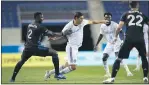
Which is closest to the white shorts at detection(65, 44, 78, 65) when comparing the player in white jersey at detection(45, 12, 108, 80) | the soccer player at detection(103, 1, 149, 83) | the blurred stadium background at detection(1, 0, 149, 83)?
the player in white jersey at detection(45, 12, 108, 80)

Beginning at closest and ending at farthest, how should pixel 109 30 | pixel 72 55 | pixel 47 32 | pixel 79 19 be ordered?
1. pixel 47 32
2. pixel 79 19
3. pixel 72 55
4. pixel 109 30

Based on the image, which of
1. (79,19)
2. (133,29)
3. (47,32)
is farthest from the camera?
(79,19)

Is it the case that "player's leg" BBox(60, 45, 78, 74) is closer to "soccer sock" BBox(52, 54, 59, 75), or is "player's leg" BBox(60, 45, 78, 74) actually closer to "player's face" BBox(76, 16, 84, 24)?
"soccer sock" BBox(52, 54, 59, 75)

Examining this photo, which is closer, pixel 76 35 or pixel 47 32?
pixel 47 32

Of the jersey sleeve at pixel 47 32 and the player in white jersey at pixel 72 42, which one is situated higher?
the jersey sleeve at pixel 47 32

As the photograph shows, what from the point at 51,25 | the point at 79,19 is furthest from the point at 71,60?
the point at 51,25

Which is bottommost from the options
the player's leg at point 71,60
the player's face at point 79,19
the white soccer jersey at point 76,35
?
the player's leg at point 71,60

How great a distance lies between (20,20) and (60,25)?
184 centimetres

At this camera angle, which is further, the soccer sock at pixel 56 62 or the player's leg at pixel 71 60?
the player's leg at pixel 71 60

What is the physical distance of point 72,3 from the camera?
20062mm

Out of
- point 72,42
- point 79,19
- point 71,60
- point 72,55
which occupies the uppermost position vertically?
point 79,19

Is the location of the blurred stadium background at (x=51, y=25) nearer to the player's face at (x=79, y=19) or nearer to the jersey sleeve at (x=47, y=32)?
the player's face at (x=79, y=19)

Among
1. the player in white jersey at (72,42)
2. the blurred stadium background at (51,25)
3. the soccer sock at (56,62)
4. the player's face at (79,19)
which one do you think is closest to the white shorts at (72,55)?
the player in white jersey at (72,42)

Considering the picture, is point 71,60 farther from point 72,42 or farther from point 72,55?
point 72,42
